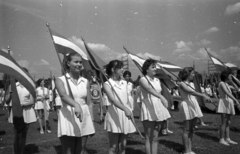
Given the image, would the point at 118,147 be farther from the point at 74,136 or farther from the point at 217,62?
the point at 217,62

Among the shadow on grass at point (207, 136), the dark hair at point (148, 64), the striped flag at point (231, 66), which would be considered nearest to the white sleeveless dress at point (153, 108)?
the dark hair at point (148, 64)

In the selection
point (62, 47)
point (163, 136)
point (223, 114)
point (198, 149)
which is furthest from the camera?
point (163, 136)

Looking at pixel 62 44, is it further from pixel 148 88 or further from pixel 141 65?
pixel 141 65

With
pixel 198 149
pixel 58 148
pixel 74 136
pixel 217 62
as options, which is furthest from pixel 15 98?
pixel 217 62

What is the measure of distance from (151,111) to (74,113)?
202 centimetres

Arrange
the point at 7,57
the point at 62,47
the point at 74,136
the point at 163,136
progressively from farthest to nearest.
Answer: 1. the point at 163,136
2. the point at 62,47
3. the point at 7,57
4. the point at 74,136

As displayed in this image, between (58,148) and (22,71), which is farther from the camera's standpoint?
(58,148)

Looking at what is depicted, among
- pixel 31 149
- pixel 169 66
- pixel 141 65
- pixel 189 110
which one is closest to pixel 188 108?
pixel 189 110

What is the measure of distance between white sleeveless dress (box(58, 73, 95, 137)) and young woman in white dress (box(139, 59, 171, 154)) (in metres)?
1.70

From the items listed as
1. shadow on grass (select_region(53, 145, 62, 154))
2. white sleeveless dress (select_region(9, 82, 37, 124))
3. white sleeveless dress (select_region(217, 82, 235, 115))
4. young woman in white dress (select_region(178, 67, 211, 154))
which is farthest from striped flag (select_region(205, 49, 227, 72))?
white sleeveless dress (select_region(9, 82, 37, 124))

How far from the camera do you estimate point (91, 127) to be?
3.50 metres

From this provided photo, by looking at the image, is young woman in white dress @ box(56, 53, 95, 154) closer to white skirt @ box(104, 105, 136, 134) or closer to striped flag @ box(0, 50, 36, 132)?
white skirt @ box(104, 105, 136, 134)

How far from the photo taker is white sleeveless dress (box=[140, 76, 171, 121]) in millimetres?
4836

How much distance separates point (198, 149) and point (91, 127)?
4.18 m
